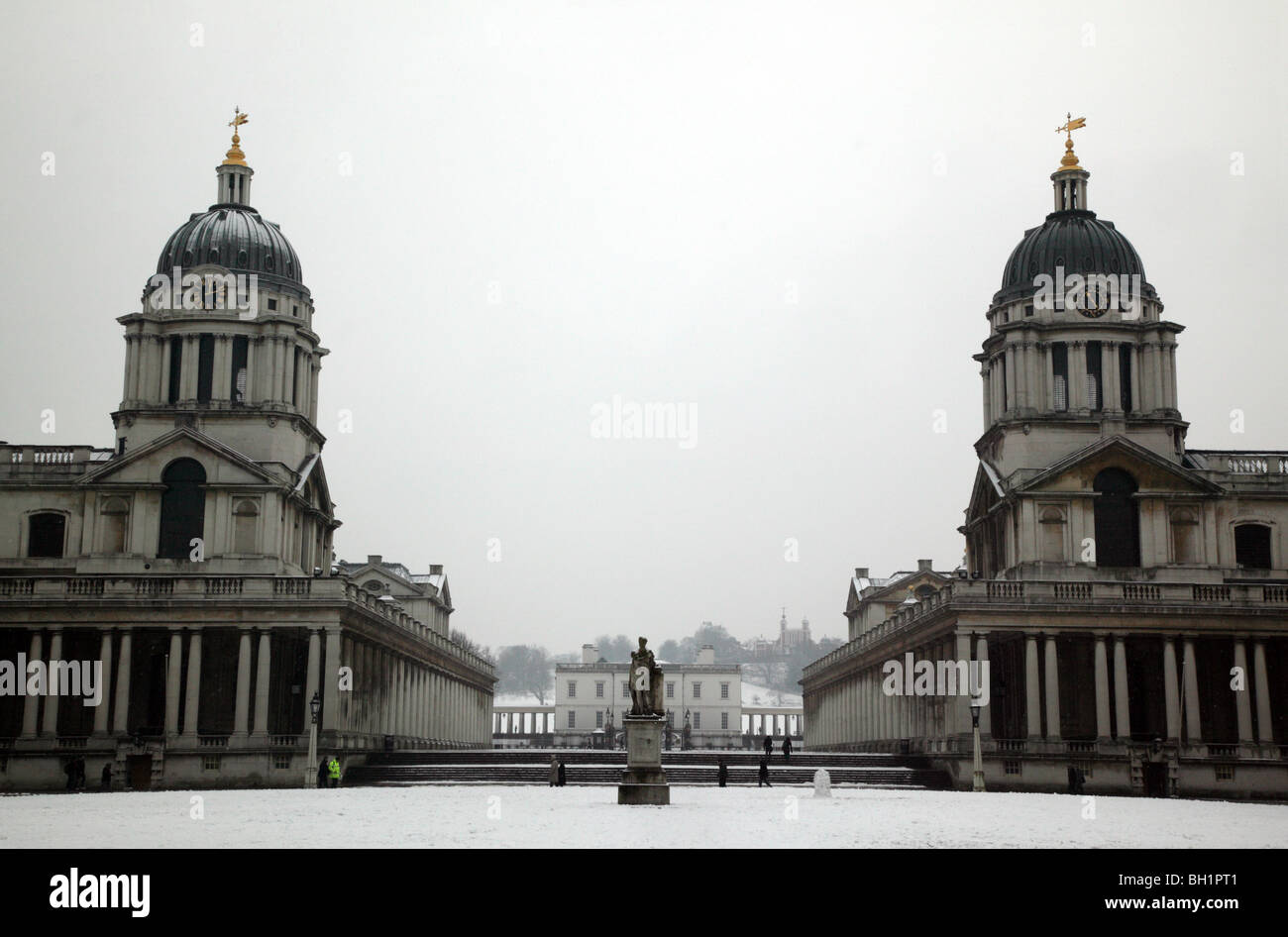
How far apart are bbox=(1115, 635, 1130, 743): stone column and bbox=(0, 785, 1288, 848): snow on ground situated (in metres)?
8.57

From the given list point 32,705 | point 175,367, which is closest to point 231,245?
point 175,367

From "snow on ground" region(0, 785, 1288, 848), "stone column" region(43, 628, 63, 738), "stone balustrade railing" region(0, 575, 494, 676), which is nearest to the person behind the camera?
"snow on ground" region(0, 785, 1288, 848)

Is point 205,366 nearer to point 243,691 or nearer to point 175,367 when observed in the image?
point 175,367

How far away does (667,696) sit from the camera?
163m

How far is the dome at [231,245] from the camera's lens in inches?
3054

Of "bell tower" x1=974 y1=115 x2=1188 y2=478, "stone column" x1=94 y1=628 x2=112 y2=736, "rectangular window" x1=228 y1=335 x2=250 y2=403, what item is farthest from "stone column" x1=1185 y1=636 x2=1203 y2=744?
"stone column" x1=94 y1=628 x2=112 y2=736

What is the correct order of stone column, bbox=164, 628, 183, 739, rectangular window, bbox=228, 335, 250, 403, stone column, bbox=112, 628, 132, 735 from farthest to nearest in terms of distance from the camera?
1. rectangular window, bbox=228, 335, 250, 403
2. stone column, bbox=112, 628, 132, 735
3. stone column, bbox=164, 628, 183, 739

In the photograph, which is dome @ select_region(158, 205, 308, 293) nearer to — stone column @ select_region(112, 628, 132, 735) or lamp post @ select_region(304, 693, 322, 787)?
stone column @ select_region(112, 628, 132, 735)

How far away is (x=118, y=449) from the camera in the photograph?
76062mm

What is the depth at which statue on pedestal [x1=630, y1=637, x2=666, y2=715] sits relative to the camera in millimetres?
46219

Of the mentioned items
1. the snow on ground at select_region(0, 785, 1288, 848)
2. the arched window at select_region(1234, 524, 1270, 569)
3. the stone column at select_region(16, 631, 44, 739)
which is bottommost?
the snow on ground at select_region(0, 785, 1288, 848)

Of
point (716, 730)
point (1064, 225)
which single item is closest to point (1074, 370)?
point (1064, 225)
